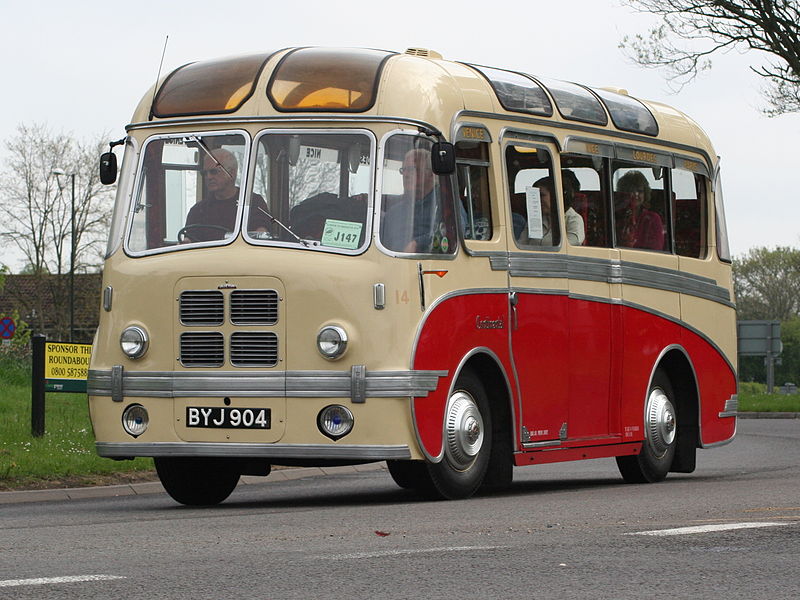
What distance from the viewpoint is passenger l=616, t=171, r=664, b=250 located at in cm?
1455

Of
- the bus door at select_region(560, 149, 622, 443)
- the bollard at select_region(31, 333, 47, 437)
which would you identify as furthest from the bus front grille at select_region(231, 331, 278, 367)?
the bollard at select_region(31, 333, 47, 437)

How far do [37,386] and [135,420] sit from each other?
558 centimetres

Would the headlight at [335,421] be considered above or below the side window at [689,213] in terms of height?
below

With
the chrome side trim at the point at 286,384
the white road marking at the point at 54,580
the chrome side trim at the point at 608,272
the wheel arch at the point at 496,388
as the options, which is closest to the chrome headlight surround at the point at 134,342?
the chrome side trim at the point at 286,384

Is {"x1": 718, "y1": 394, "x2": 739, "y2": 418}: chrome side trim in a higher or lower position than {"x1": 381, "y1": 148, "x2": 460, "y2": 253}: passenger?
lower

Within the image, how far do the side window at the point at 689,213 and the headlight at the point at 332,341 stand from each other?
5.24 metres

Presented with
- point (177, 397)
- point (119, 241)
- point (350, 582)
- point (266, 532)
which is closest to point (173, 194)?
point (119, 241)

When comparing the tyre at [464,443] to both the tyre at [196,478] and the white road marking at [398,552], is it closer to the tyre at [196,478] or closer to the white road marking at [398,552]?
the tyre at [196,478]

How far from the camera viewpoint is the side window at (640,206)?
1452 centimetres

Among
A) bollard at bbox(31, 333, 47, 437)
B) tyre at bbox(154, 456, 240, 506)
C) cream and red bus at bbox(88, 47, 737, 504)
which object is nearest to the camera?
cream and red bus at bbox(88, 47, 737, 504)

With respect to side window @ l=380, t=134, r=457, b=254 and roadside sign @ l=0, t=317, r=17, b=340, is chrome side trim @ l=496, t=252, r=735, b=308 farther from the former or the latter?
roadside sign @ l=0, t=317, r=17, b=340

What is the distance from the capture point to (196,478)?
12602 mm

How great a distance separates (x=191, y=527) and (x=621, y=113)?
22.6 ft

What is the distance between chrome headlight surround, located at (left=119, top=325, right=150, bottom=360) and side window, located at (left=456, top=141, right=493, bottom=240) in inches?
97.7
